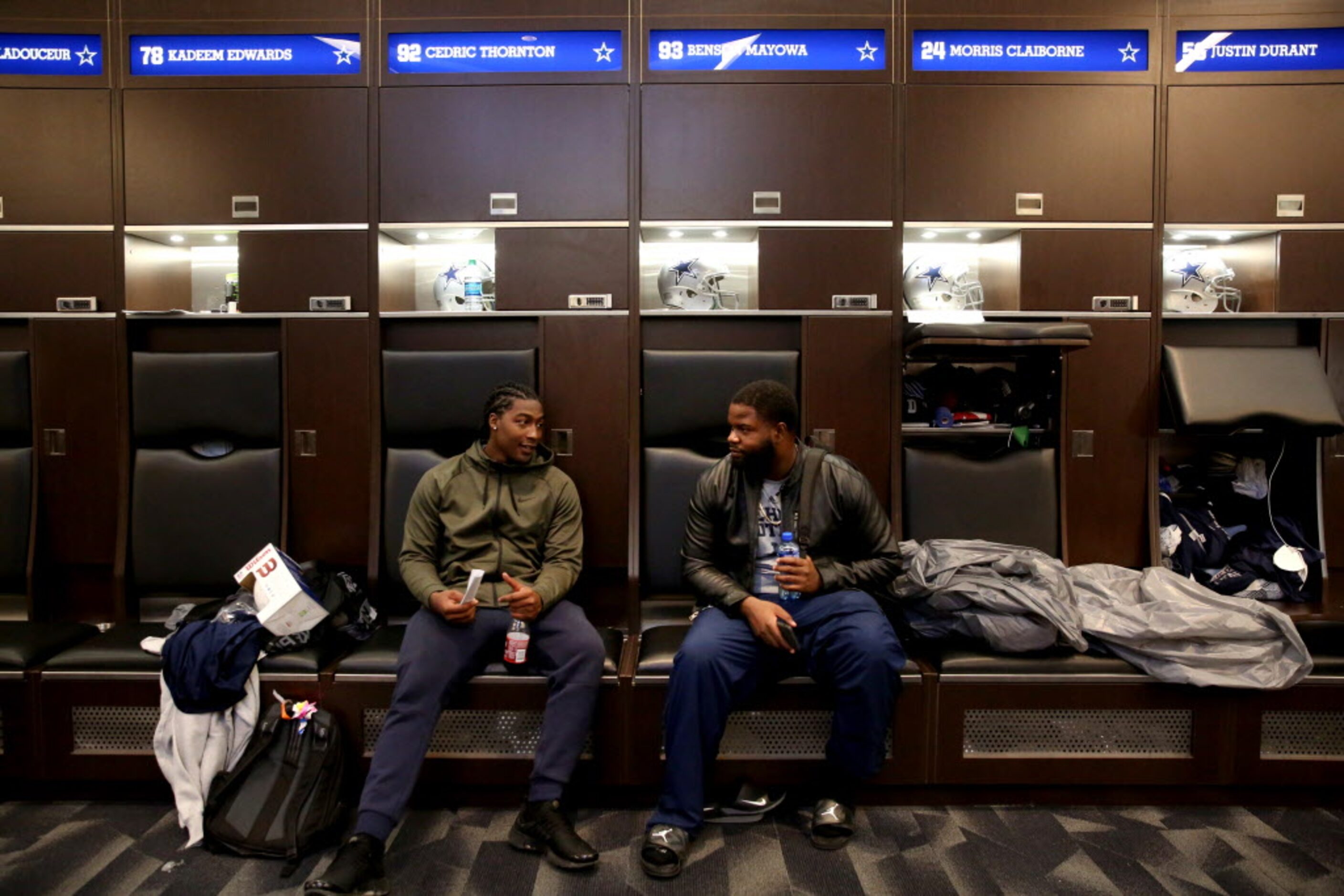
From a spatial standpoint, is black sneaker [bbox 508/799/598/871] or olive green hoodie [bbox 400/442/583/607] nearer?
black sneaker [bbox 508/799/598/871]

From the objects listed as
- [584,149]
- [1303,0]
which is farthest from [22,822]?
[1303,0]

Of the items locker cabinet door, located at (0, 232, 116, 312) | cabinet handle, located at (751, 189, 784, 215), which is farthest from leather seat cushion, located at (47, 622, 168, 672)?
cabinet handle, located at (751, 189, 784, 215)

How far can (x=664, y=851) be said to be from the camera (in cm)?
192

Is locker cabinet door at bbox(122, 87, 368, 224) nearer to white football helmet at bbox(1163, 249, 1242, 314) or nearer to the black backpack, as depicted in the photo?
the black backpack

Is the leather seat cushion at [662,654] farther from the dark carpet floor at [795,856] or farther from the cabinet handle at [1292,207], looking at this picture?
the cabinet handle at [1292,207]

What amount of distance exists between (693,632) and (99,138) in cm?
283

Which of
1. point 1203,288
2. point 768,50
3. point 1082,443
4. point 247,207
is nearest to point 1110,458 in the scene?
point 1082,443

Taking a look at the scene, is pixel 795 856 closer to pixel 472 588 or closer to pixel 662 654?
pixel 662 654

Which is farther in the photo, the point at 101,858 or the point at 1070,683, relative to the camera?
the point at 1070,683

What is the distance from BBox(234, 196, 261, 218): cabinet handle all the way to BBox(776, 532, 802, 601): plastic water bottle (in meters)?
2.25

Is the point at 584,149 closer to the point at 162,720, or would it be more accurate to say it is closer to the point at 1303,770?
the point at 162,720

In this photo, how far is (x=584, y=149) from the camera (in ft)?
9.36

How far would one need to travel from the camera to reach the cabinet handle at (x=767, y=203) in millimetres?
2857

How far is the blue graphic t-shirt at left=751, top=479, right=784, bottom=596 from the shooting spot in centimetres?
233
